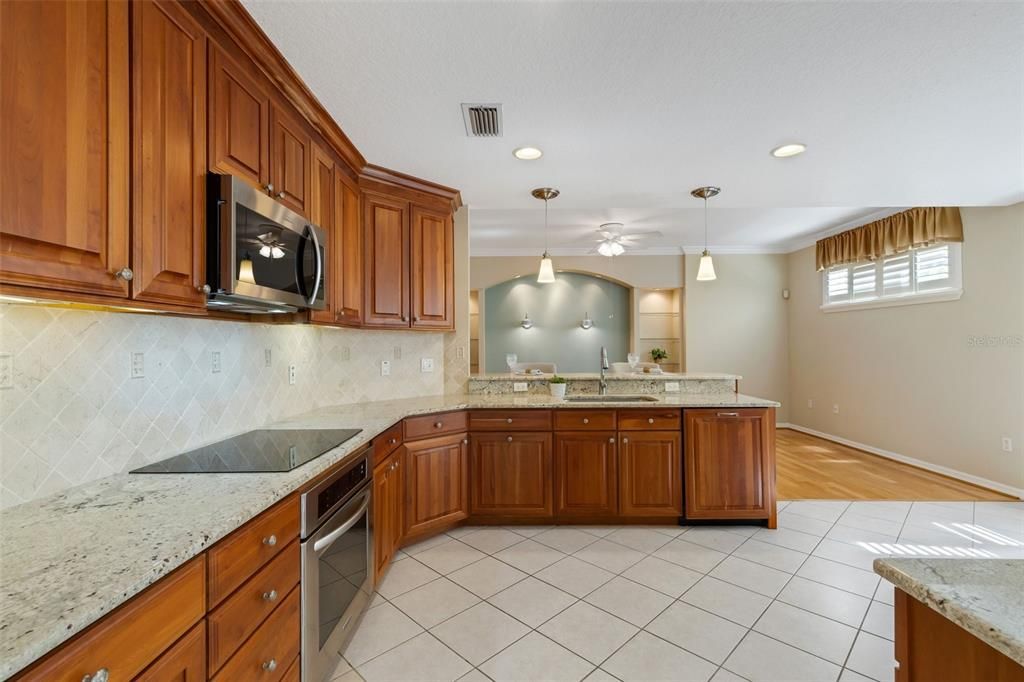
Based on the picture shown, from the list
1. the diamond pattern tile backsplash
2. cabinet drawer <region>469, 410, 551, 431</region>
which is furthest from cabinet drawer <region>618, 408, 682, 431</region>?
the diamond pattern tile backsplash

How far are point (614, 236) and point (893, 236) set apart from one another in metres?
2.86

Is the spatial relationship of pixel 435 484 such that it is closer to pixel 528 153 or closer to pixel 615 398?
pixel 615 398

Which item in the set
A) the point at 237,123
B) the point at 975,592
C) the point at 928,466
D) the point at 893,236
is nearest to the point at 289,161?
the point at 237,123

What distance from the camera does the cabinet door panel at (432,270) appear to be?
313 centimetres

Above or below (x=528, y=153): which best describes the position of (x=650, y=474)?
below

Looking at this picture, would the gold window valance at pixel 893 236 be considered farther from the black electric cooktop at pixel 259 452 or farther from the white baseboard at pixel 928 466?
the black electric cooktop at pixel 259 452

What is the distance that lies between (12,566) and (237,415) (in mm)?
1252

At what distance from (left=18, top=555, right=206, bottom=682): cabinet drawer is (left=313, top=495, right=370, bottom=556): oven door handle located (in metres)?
0.54

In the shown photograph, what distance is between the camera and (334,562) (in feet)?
5.62

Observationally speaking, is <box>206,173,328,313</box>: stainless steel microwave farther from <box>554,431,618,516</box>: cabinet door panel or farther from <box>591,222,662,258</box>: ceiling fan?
<box>591,222,662,258</box>: ceiling fan

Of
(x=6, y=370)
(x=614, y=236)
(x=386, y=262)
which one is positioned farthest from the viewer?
(x=614, y=236)

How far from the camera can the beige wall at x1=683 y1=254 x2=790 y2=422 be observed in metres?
6.59

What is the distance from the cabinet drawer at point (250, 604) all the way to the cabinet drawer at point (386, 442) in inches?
32.5

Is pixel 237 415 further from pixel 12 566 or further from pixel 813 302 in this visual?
pixel 813 302
